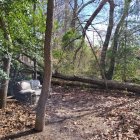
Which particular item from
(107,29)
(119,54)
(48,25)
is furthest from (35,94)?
(107,29)

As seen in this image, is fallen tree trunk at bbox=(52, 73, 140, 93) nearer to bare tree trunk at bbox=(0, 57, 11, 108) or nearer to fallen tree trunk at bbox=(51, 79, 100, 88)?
fallen tree trunk at bbox=(51, 79, 100, 88)

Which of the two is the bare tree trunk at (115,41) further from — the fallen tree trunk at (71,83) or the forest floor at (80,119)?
the forest floor at (80,119)

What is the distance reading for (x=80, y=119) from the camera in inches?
288

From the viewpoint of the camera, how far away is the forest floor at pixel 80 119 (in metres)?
6.04

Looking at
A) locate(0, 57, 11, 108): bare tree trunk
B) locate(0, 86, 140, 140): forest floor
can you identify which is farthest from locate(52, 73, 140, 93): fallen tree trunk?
locate(0, 57, 11, 108): bare tree trunk

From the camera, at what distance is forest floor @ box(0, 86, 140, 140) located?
6.04 m

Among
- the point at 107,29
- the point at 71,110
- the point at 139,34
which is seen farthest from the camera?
the point at 107,29

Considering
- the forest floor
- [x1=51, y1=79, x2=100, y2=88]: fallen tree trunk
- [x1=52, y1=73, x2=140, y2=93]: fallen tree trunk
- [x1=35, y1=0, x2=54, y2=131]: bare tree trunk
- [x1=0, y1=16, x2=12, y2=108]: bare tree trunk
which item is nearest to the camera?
[x1=35, y1=0, x2=54, y2=131]: bare tree trunk

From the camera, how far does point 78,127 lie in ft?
21.7

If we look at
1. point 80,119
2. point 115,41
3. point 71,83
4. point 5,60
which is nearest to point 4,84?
point 5,60

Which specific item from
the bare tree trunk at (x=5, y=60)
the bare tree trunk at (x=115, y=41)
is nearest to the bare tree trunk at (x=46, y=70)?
the bare tree trunk at (x=5, y=60)

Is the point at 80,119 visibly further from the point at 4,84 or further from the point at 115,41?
the point at 115,41

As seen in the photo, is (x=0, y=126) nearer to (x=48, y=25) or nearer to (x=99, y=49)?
→ (x=48, y=25)

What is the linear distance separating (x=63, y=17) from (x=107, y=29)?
2971mm
